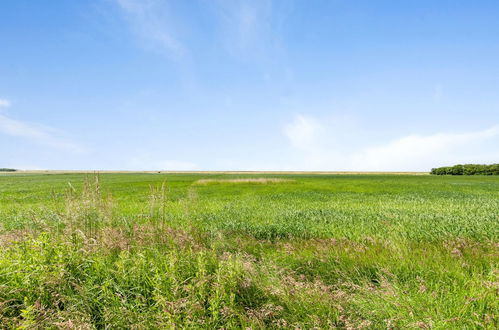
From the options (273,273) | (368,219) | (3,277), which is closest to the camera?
(3,277)

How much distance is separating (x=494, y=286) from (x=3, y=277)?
6.47m

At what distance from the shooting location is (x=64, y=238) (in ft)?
14.1

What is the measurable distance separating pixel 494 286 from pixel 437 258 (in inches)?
78.6

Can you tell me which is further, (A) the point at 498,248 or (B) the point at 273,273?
(A) the point at 498,248

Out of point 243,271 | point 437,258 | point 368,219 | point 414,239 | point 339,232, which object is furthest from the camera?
point 368,219

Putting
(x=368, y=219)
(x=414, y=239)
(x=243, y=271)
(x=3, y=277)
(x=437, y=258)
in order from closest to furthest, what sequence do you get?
→ (x=3, y=277) → (x=243, y=271) → (x=437, y=258) → (x=414, y=239) → (x=368, y=219)

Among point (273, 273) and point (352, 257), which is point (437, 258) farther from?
point (273, 273)

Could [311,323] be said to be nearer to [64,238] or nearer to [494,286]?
[494,286]

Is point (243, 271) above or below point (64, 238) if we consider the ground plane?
below

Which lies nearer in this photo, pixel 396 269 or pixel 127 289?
pixel 127 289

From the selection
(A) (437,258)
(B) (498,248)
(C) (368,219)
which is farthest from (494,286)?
(C) (368,219)

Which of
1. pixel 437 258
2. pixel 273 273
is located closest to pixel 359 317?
pixel 273 273

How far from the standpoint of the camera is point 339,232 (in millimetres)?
7594

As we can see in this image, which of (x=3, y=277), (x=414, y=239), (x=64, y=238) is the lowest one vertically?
(x=414, y=239)
